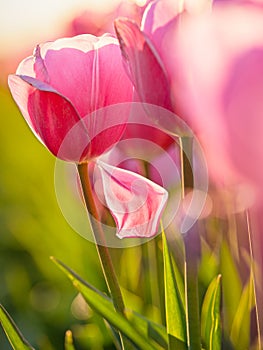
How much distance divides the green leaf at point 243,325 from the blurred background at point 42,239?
0.10 metres

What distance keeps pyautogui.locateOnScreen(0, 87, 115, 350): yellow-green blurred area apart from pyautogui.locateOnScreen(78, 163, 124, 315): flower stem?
0.78 feet

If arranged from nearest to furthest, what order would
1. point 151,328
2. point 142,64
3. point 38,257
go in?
point 142,64, point 151,328, point 38,257

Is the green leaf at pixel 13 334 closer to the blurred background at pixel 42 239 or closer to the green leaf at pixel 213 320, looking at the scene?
the green leaf at pixel 213 320

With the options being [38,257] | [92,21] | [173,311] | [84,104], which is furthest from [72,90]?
[38,257]

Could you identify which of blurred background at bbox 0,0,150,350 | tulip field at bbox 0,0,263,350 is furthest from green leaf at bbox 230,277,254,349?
blurred background at bbox 0,0,150,350

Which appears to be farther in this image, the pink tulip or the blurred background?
the blurred background

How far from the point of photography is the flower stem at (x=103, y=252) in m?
0.35

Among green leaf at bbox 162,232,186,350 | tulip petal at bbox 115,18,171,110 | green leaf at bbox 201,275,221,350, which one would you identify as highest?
tulip petal at bbox 115,18,171,110

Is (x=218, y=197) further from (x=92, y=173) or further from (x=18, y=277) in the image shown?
(x=18, y=277)

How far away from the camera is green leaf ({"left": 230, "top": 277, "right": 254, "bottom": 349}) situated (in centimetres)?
48

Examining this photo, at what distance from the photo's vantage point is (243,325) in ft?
1.58

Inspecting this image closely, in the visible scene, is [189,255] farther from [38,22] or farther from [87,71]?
[38,22]

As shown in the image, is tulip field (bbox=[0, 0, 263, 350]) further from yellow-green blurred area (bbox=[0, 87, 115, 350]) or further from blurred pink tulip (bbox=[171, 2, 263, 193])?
yellow-green blurred area (bbox=[0, 87, 115, 350])

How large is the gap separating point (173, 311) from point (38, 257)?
422 mm
